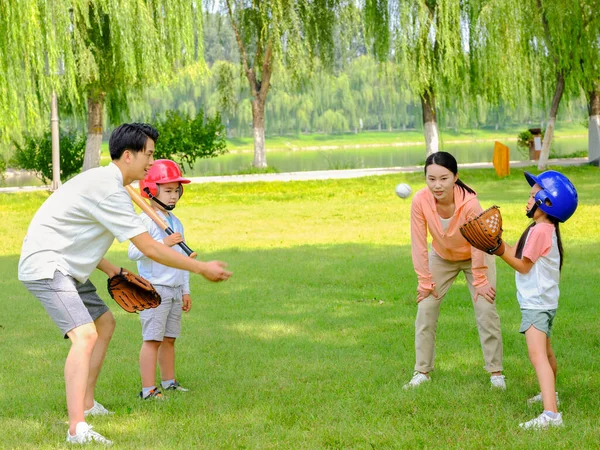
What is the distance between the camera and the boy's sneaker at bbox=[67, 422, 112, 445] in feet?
16.1

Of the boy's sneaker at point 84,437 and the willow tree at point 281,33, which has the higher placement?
the willow tree at point 281,33

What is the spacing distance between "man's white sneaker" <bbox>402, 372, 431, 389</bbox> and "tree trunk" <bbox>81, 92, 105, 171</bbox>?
2100cm

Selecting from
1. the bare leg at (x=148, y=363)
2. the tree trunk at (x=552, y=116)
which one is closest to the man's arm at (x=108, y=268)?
the bare leg at (x=148, y=363)

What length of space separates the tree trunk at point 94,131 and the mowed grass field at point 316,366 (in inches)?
481

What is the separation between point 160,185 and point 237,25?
25975mm

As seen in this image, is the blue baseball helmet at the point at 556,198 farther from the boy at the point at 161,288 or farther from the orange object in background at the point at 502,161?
the orange object in background at the point at 502,161

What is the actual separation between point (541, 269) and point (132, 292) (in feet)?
8.21

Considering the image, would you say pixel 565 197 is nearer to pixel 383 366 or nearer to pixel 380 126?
pixel 383 366

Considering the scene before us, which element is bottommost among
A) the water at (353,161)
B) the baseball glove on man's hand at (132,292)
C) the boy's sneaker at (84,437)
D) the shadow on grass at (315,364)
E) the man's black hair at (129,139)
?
the water at (353,161)

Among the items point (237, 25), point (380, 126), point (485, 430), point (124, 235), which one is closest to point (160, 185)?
point (124, 235)

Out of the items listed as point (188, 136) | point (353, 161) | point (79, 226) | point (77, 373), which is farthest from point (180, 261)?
point (353, 161)

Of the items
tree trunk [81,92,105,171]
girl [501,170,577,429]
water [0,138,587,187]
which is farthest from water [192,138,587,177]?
girl [501,170,577,429]

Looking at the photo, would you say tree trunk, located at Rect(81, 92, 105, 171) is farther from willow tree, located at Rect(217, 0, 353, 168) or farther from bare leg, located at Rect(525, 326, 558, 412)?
bare leg, located at Rect(525, 326, 558, 412)

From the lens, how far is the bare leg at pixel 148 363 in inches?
236
